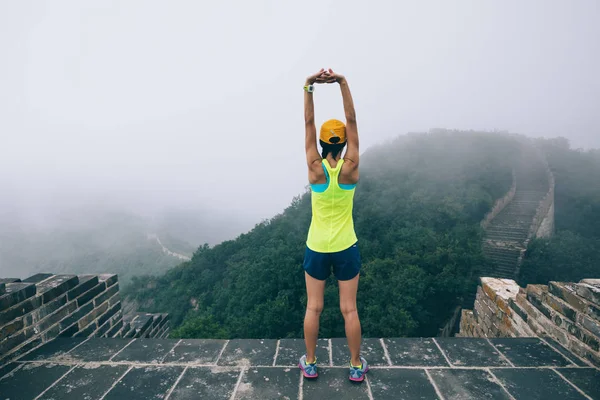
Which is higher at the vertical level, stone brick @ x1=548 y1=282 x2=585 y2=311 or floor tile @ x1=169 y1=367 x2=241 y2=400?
stone brick @ x1=548 y1=282 x2=585 y2=311

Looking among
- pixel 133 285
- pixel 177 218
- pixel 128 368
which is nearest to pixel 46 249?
pixel 177 218

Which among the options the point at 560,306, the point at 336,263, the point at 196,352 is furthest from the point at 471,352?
the point at 196,352

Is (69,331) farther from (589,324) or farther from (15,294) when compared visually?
(589,324)

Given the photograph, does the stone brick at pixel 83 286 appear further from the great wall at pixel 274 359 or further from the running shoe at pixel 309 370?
the running shoe at pixel 309 370

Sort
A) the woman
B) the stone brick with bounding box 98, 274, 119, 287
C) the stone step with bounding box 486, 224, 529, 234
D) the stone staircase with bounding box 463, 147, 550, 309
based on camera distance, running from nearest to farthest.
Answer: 1. the woman
2. the stone brick with bounding box 98, 274, 119, 287
3. the stone staircase with bounding box 463, 147, 550, 309
4. the stone step with bounding box 486, 224, 529, 234

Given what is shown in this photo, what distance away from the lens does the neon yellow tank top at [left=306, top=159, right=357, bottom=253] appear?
1.97 meters

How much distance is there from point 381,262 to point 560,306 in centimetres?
1361

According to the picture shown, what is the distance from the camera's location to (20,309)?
8.10ft

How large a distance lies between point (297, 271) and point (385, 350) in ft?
52.9

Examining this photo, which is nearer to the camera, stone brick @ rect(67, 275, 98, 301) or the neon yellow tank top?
the neon yellow tank top

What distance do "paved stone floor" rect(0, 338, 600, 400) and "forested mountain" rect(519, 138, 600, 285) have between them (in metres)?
15.8

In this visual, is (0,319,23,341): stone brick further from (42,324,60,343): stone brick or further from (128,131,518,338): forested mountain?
(128,131,518,338): forested mountain

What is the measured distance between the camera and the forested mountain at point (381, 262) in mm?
13797

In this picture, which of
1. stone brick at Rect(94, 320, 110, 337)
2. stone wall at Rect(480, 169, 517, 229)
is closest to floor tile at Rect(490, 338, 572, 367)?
stone brick at Rect(94, 320, 110, 337)
